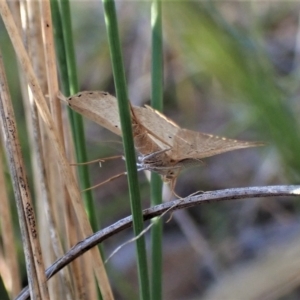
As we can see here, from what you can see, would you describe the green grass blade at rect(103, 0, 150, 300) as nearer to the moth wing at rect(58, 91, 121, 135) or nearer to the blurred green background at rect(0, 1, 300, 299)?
the moth wing at rect(58, 91, 121, 135)

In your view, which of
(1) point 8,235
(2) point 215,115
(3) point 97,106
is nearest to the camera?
(3) point 97,106

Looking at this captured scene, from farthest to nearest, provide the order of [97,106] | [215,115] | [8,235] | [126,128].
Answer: [215,115], [8,235], [97,106], [126,128]

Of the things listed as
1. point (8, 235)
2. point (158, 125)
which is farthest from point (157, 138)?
point (8, 235)

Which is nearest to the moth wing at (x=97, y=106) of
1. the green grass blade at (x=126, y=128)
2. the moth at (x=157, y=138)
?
the moth at (x=157, y=138)

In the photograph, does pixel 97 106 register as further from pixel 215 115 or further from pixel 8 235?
pixel 215 115

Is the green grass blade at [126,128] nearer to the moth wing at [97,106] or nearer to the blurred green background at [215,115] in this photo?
the moth wing at [97,106]

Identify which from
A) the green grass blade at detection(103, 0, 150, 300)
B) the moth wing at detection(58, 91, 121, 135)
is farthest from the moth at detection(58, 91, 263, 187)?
the green grass blade at detection(103, 0, 150, 300)
